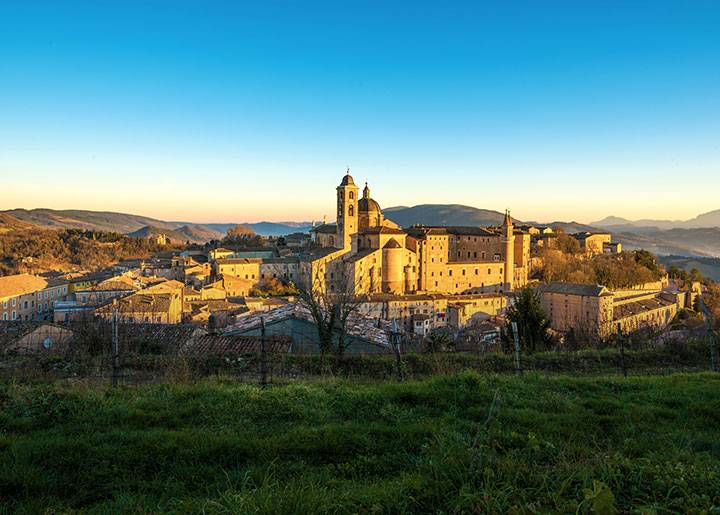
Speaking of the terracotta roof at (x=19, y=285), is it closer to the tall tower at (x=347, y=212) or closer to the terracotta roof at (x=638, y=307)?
the tall tower at (x=347, y=212)

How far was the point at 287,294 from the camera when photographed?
161 feet

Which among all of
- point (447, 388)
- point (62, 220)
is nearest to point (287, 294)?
point (447, 388)

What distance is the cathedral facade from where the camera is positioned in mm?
52906

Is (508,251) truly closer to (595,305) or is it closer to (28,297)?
(595,305)

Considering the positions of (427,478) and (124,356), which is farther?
(124,356)

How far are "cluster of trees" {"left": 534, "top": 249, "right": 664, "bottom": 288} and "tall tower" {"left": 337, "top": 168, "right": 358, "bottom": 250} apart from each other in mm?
29655

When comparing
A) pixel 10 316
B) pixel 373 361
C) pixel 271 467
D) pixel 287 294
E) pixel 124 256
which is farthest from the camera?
pixel 124 256

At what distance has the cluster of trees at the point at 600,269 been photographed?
6031cm

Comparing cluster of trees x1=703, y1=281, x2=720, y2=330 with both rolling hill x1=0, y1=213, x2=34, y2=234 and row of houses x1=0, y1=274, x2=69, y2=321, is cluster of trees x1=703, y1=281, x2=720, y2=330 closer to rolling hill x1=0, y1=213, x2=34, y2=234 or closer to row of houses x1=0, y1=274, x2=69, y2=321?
row of houses x1=0, y1=274, x2=69, y2=321

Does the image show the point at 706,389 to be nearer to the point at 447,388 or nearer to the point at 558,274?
the point at 447,388

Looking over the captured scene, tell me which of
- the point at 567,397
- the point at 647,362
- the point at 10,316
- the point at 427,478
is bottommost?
the point at 10,316

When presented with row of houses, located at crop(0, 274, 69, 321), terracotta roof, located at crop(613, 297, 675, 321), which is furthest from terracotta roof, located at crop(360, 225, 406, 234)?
row of houses, located at crop(0, 274, 69, 321)

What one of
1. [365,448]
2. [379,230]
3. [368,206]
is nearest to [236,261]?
[379,230]

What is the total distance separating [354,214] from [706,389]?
49731 millimetres
